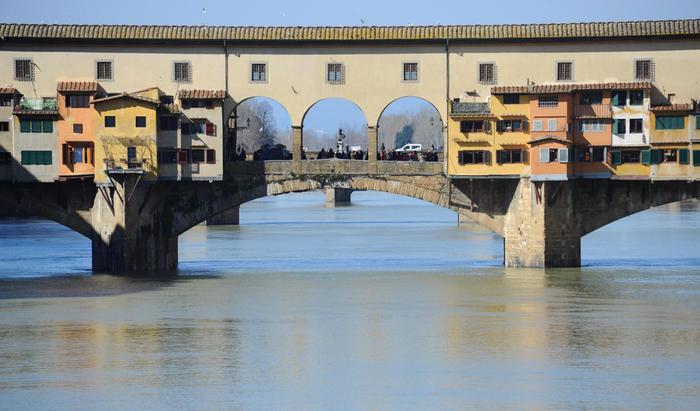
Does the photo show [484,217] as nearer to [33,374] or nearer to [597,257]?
[597,257]

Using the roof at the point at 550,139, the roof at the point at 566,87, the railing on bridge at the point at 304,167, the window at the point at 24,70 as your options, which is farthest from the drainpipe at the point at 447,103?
the window at the point at 24,70

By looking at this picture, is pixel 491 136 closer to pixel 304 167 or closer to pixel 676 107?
pixel 676 107

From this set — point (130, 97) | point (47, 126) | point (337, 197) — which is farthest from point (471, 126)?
point (337, 197)

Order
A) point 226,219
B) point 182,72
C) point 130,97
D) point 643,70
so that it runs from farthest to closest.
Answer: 1. point 226,219
2. point 182,72
3. point 643,70
4. point 130,97

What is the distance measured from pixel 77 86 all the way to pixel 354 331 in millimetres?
19495

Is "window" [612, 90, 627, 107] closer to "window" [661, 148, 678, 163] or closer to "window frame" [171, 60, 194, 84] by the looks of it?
"window" [661, 148, 678, 163]

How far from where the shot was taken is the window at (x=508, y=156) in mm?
55469

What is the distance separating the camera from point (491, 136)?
5556 cm

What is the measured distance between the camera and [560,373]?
34219 millimetres

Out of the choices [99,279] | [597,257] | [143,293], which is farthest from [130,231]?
[597,257]

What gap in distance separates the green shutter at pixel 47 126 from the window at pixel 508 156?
1677cm

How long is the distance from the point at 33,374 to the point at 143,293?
587 inches

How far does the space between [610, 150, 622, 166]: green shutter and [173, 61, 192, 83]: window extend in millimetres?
16165

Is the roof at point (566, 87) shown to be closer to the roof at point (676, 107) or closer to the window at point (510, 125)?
the roof at point (676, 107)
